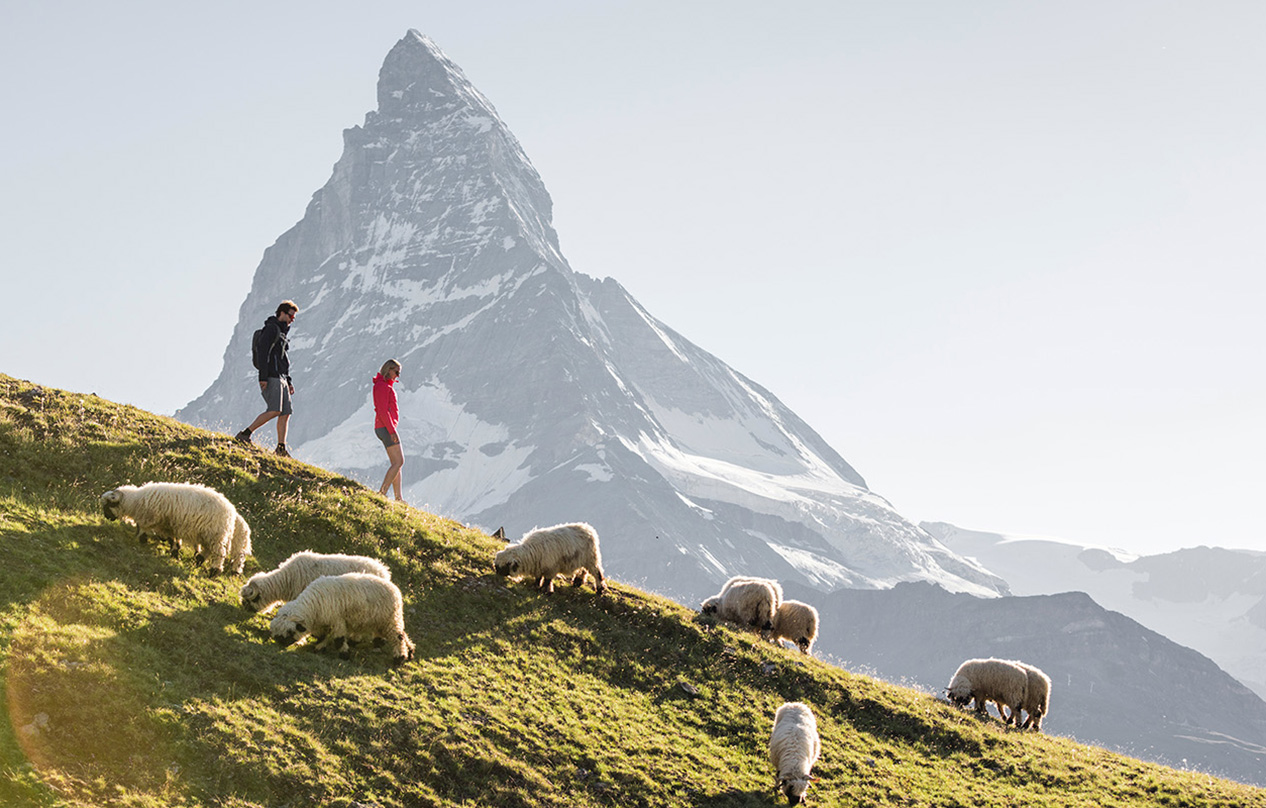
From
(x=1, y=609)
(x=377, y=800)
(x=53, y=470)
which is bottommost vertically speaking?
(x=377, y=800)

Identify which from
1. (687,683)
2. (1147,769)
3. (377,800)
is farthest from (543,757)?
(1147,769)

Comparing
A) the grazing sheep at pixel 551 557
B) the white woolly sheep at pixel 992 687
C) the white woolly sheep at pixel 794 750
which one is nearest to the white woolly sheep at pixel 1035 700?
the white woolly sheep at pixel 992 687

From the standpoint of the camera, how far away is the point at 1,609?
45.4 feet

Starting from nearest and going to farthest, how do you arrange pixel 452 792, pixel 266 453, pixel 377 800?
pixel 377 800, pixel 452 792, pixel 266 453

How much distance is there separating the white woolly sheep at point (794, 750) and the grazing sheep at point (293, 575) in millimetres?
8062

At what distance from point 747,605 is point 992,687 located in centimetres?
690

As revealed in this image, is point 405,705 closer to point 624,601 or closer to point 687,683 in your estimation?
point 687,683

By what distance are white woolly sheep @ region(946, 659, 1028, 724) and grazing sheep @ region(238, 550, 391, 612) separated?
1633cm

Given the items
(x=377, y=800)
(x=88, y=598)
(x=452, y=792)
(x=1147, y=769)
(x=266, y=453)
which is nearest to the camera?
(x=377, y=800)

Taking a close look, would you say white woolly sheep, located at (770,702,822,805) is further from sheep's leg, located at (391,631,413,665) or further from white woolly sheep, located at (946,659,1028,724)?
white woolly sheep, located at (946,659,1028,724)

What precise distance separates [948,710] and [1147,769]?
4.64 metres

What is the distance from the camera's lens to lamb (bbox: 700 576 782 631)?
27391mm

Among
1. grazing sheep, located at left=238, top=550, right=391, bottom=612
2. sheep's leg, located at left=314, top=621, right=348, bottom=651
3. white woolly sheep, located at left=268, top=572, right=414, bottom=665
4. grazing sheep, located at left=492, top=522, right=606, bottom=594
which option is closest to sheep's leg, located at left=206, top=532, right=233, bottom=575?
grazing sheep, located at left=238, top=550, right=391, bottom=612

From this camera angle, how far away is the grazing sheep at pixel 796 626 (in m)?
29.0
